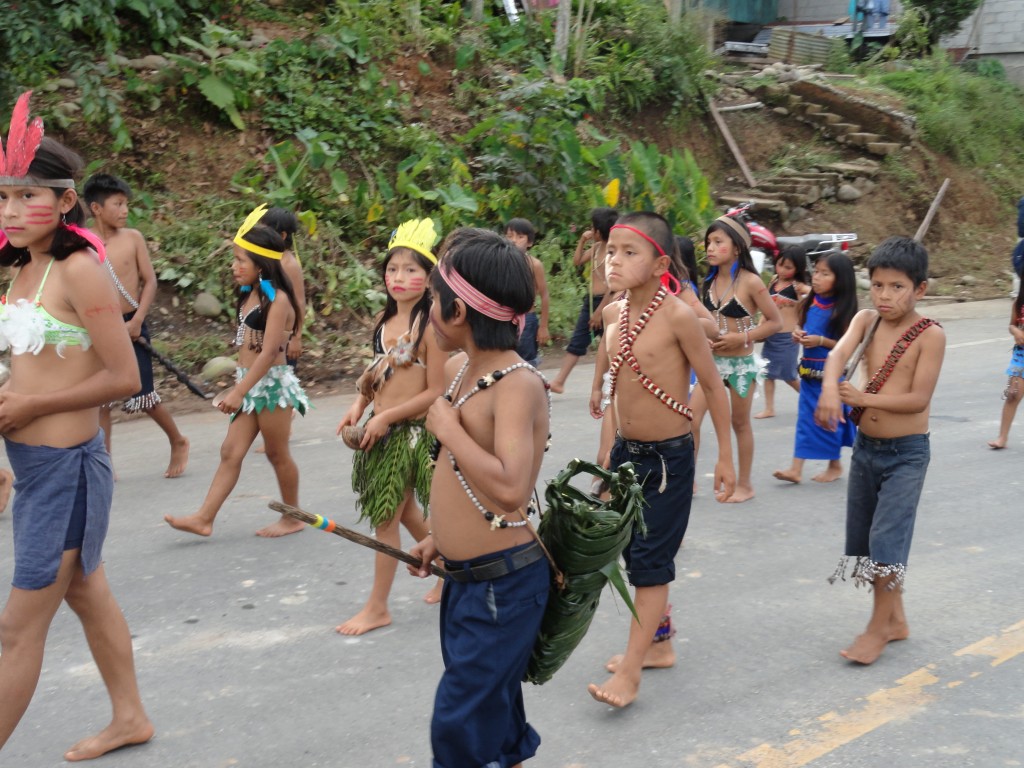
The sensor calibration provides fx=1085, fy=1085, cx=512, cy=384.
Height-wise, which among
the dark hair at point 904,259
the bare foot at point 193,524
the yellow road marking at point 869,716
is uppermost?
the dark hair at point 904,259

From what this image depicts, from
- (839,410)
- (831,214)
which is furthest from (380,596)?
(831,214)

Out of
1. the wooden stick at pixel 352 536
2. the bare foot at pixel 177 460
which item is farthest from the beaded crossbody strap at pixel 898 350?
the bare foot at pixel 177 460

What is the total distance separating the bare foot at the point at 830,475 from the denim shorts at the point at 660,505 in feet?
11.2

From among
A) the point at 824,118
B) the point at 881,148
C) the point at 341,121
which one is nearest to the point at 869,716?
the point at 341,121

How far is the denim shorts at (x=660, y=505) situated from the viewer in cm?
411

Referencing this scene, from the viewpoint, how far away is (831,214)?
59.9 feet

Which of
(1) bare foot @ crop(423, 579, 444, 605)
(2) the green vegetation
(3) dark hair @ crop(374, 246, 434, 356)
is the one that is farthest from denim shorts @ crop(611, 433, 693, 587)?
(2) the green vegetation

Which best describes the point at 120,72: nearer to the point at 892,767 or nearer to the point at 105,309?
the point at 105,309

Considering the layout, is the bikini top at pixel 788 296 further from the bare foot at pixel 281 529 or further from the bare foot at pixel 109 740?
the bare foot at pixel 109 740

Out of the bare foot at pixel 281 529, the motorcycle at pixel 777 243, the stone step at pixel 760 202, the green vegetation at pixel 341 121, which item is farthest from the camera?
the stone step at pixel 760 202

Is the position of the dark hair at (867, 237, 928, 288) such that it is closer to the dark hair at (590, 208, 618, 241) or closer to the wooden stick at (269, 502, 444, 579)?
the wooden stick at (269, 502, 444, 579)

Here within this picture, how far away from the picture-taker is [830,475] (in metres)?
7.41

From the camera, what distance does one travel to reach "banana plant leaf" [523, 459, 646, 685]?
307 cm

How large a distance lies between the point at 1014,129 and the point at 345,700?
2196cm
